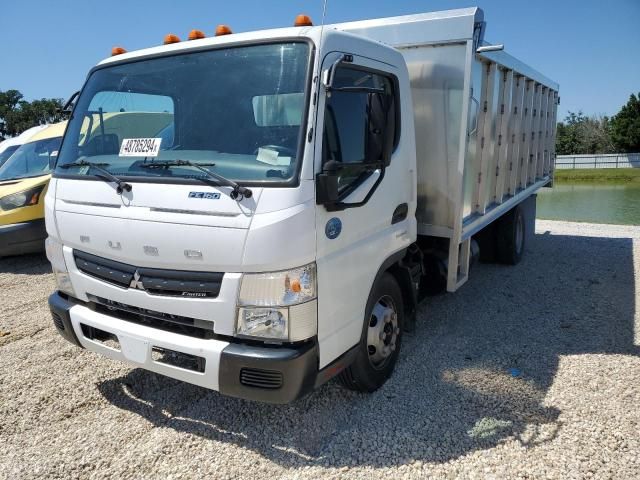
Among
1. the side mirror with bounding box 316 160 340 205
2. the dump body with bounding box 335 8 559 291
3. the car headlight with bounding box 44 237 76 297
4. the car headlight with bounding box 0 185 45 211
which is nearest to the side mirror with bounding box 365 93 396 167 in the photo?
the side mirror with bounding box 316 160 340 205

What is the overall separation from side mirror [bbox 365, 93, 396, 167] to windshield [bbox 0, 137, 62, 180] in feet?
23.3

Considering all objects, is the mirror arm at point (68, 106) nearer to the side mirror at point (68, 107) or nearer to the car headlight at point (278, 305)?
the side mirror at point (68, 107)

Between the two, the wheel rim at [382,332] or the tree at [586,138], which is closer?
the wheel rim at [382,332]

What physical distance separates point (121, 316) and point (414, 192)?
2288 mm

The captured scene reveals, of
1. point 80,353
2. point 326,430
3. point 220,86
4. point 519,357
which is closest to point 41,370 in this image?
point 80,353

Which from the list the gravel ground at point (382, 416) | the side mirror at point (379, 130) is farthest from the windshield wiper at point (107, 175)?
the gravel ground at point (382, 416)

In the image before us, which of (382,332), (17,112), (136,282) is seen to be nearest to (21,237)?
(136,282)

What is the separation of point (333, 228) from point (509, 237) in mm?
5108

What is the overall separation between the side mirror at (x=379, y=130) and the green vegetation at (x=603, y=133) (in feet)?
153

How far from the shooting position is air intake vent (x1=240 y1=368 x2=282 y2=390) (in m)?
2.59

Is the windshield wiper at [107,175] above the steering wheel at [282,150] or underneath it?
underneath

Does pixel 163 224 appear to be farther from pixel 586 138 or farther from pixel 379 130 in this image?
pixel 586 138

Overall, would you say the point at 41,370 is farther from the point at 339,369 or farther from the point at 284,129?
the point at 284,129

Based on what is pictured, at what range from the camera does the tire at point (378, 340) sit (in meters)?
3.35
